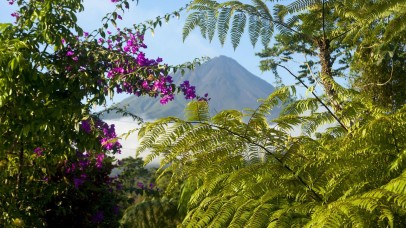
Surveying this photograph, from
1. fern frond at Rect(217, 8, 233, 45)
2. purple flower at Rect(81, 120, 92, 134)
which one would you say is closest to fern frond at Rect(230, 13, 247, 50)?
fern frond at Rect(217, 8, 233, 45)

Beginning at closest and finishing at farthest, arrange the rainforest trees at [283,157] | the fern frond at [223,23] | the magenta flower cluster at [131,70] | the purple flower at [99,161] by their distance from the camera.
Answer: the rainforest trees at [283,157] → the fern frond at [223,23] → the magenta flower cluster at [131,70] → the purple flower at [99,161]

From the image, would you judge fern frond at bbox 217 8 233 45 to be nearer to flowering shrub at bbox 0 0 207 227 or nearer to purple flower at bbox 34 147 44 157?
flowering shrub at bbox 0 0 207 227

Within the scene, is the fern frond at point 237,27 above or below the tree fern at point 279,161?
above

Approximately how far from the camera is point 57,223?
5.57 metres

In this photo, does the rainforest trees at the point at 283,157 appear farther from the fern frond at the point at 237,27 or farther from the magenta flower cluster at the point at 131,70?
the magenta flower cluster at the point at 131,70

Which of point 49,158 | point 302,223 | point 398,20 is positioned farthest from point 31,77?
point 398,20

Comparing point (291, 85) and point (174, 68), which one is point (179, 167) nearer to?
point (291, 85)

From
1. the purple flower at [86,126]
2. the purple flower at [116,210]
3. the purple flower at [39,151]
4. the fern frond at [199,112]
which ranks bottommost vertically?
the purple flower at [116,210]

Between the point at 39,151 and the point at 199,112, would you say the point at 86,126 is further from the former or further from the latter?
the point at 199,112

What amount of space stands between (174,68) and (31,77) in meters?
1.49

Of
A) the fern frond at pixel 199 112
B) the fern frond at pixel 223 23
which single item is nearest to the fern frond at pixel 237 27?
the fern frond at pixel 223 23

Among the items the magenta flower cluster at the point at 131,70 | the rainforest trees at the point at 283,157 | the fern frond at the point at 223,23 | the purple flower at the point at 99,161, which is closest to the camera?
the rainforest trees at the point at 283,157

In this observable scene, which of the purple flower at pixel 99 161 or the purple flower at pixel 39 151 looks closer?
the purple flower at pixel 39 151

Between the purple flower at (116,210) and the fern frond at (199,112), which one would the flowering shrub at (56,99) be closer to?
the purple flower at (116,210)
